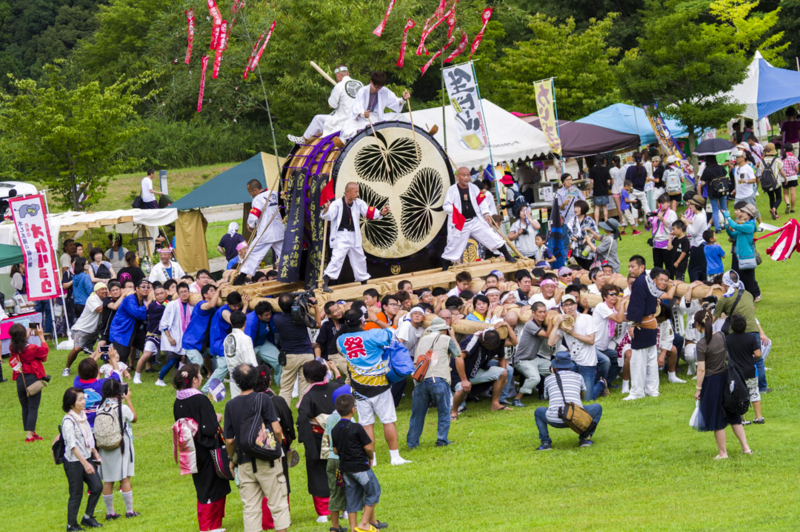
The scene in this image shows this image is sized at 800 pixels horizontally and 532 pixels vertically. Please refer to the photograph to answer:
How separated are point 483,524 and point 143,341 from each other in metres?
8.43

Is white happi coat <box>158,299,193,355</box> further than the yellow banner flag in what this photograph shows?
No

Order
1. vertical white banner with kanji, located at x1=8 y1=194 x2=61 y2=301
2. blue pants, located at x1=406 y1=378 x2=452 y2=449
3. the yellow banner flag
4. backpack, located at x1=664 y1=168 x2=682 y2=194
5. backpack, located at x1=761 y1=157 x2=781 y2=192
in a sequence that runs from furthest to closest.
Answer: the yellow banner flag < backpack, located at x1=664 y1=168 x2=682 y2=194 < backpack, located at x1=761 y1=157 x2=781 y2=192 < vertical white banner with kanji, located at x1=8 y1=194 x2=61 y2=301 < blue pants, located at x1=406 y1=378 x2=452 y2=449

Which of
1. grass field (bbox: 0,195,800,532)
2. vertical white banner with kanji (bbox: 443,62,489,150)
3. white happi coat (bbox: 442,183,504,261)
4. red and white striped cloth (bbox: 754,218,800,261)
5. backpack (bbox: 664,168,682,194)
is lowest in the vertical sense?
grass field (bbox: 0,195,800,532)

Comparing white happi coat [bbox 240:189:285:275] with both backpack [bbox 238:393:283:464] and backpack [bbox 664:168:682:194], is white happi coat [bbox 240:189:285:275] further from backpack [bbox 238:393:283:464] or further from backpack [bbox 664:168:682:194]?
backpack [bbox 664:168:682:194]

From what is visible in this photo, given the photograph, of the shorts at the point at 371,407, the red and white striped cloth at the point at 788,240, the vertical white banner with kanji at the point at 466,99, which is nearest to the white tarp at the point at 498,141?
the vertical white banner with kanji at the point at 466,99

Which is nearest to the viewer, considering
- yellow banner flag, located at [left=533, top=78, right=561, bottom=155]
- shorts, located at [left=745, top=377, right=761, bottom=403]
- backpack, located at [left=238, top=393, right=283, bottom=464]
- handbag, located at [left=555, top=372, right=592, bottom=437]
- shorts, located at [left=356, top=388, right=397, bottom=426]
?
backpack, located at [left=238, top=393, right=283, bottom=464]

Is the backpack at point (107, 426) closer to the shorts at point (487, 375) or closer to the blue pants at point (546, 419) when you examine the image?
the blue pants at point (546, 419)

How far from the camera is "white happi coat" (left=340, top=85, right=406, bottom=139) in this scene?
1401 centimetres

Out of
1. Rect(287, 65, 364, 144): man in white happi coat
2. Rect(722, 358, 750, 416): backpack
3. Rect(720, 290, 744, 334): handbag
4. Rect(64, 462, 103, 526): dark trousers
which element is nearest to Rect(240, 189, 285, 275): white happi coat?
Rect(287, 65, 364, 144): man in white happi coat

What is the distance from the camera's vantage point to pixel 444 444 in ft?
31.6

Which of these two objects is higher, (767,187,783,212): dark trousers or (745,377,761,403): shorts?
(767,187,783,212): dark trousers

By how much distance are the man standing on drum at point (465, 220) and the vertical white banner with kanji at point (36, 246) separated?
21.3 ft

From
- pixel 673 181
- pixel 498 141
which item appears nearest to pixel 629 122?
pixel 498 141

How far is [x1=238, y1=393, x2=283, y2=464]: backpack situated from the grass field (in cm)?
93
